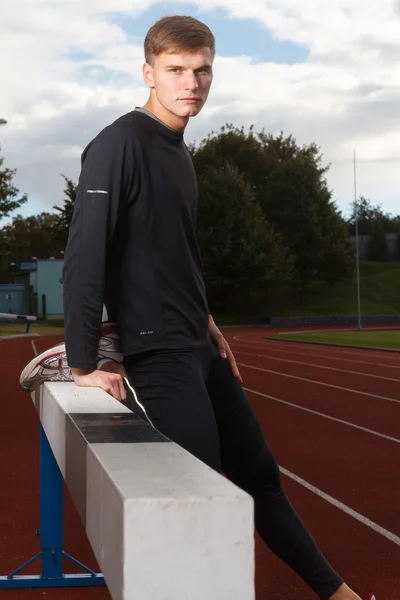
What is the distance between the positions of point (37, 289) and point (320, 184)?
20992mm

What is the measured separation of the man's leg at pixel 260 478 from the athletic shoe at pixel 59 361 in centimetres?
38

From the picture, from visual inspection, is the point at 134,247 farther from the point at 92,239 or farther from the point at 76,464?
the point at 76,464

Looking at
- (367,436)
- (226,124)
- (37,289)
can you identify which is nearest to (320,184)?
(226,124)

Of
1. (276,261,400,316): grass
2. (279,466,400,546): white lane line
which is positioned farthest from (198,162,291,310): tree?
(279,466,400,546): white lane line

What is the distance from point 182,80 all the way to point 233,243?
4984 cm

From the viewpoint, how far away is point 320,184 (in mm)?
61000

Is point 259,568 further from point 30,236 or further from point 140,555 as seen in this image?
point 30,236

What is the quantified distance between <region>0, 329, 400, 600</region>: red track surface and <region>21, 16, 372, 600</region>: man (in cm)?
193

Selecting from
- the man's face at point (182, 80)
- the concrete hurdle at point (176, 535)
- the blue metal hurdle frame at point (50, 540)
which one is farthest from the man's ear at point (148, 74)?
the blue metal hurdle frame at point (50, 540)

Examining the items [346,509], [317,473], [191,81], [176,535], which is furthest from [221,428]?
[317,473]

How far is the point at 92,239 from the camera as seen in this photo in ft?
8.67

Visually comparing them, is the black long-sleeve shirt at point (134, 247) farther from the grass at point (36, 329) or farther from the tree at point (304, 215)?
the tree at point (304, 215)

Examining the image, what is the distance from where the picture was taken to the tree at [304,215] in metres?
58.1

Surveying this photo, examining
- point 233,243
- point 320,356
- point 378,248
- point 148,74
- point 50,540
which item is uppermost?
point 378,248
